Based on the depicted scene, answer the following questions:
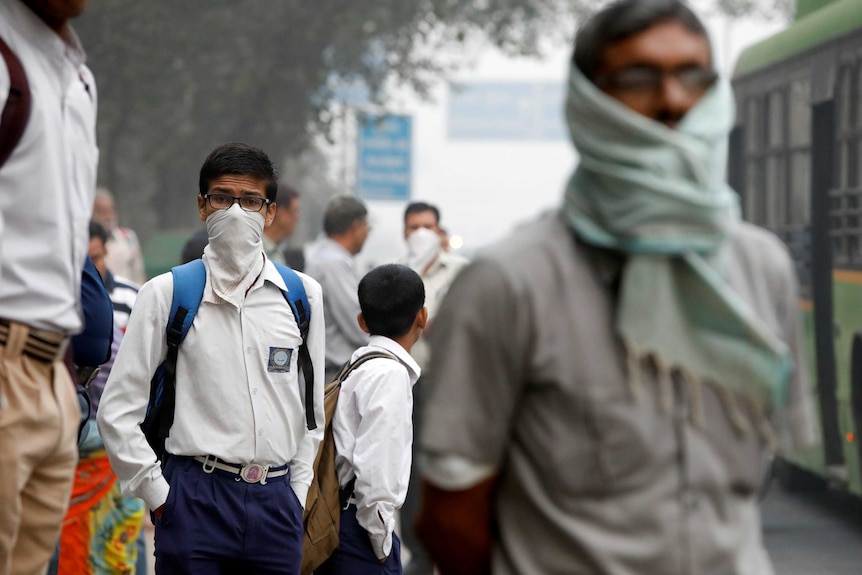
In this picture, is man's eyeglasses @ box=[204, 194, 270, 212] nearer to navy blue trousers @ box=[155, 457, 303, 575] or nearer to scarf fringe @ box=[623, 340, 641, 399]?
navy blue trousers @ box=[155, 457, 303, 575]

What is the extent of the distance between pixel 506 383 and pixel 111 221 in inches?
374

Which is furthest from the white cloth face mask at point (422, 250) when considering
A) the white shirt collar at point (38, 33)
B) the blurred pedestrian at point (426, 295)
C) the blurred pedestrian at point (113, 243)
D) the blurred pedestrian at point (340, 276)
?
the white shirt collar at point (38, 33)

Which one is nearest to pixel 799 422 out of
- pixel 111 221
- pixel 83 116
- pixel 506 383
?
pixel 506 383

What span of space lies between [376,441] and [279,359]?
42 centimetres

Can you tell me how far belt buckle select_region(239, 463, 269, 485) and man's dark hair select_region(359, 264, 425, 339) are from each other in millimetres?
895

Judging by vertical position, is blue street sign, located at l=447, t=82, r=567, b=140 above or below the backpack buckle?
above

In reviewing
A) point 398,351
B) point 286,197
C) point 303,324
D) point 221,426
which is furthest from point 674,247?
point 286,197

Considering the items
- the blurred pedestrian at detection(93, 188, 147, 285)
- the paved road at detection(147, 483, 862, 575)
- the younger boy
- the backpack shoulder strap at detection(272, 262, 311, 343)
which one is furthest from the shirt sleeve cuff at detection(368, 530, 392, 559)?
the blurred pedestrian at detection(93, 188, 147, 285)

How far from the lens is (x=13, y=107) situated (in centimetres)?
319

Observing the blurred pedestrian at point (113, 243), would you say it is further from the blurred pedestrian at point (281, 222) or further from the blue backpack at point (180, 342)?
the blue backpack at point (180, 342)

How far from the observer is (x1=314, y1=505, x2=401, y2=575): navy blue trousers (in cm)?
512

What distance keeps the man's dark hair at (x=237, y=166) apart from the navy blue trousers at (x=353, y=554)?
100cm

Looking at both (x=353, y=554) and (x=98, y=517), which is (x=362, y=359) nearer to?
(x=353, y=554)

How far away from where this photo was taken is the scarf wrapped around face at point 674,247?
8.36ft
